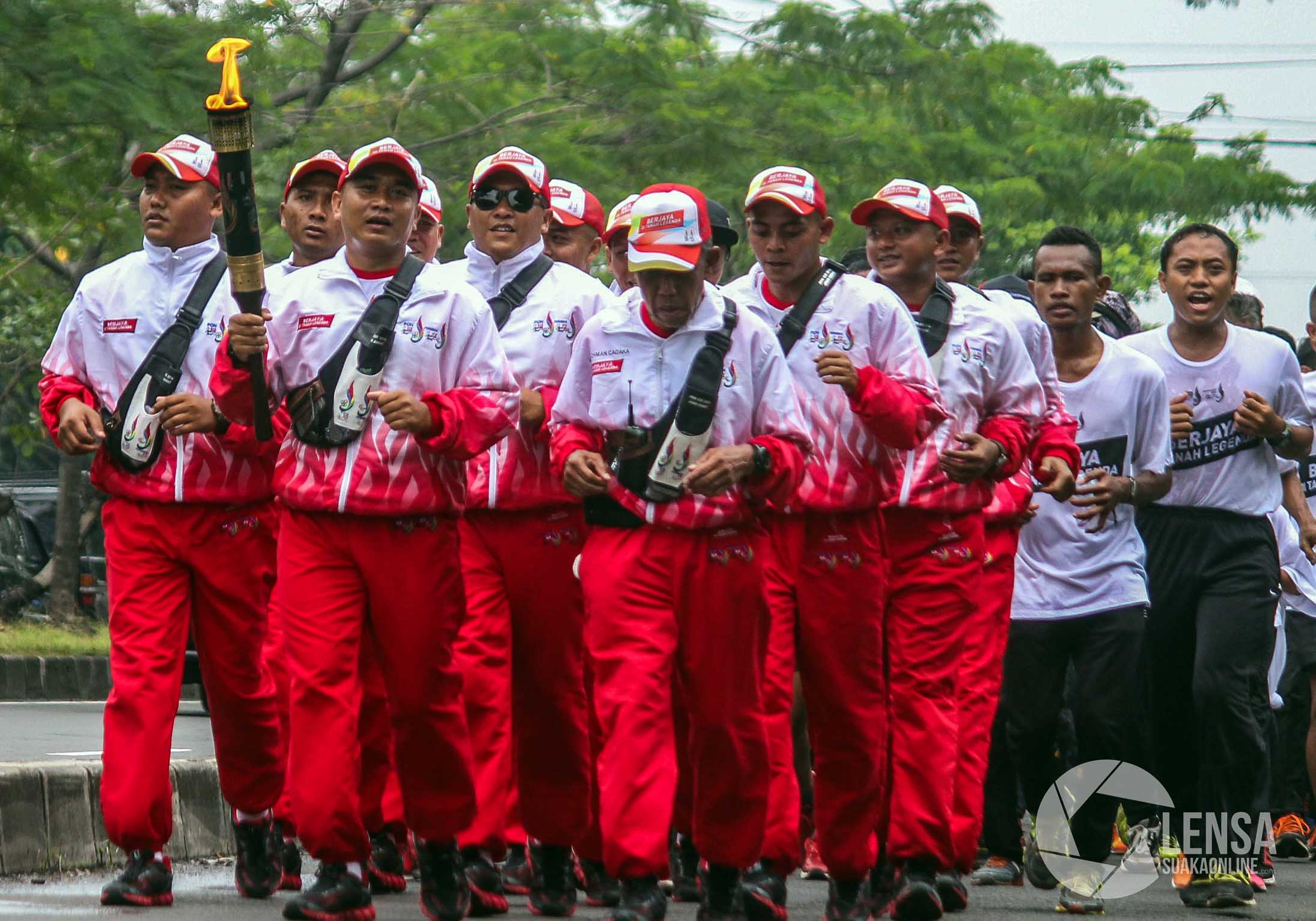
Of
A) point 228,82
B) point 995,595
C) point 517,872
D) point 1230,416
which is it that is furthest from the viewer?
point 1230,416

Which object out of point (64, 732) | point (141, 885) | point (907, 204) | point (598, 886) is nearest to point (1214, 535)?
point (907, 204)

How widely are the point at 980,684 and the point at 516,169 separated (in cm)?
262

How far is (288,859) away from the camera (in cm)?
772

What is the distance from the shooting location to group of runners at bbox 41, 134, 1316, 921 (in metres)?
6.43

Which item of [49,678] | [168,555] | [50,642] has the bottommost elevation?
[49,678]

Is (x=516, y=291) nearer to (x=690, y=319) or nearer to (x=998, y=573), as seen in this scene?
(x=690, y=319)

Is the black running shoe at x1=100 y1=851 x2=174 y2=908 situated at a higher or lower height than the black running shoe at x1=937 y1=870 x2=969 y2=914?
higher

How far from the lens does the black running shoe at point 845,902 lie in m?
6.85

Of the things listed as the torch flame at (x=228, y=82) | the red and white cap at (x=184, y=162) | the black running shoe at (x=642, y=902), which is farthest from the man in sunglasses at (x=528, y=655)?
the torch flame at (x=228, y=82)

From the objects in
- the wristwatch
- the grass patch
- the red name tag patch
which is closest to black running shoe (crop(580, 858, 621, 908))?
the red name tag patch

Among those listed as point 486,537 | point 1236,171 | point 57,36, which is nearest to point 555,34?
point 57,36

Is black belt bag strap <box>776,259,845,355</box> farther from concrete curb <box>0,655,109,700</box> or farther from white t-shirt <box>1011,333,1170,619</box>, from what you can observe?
concrete curb <box>0,655,109,700</box>

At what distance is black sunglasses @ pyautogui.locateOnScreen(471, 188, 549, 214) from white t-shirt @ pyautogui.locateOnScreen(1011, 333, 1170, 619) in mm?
2269

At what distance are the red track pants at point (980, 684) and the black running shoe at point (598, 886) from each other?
1207 mm
